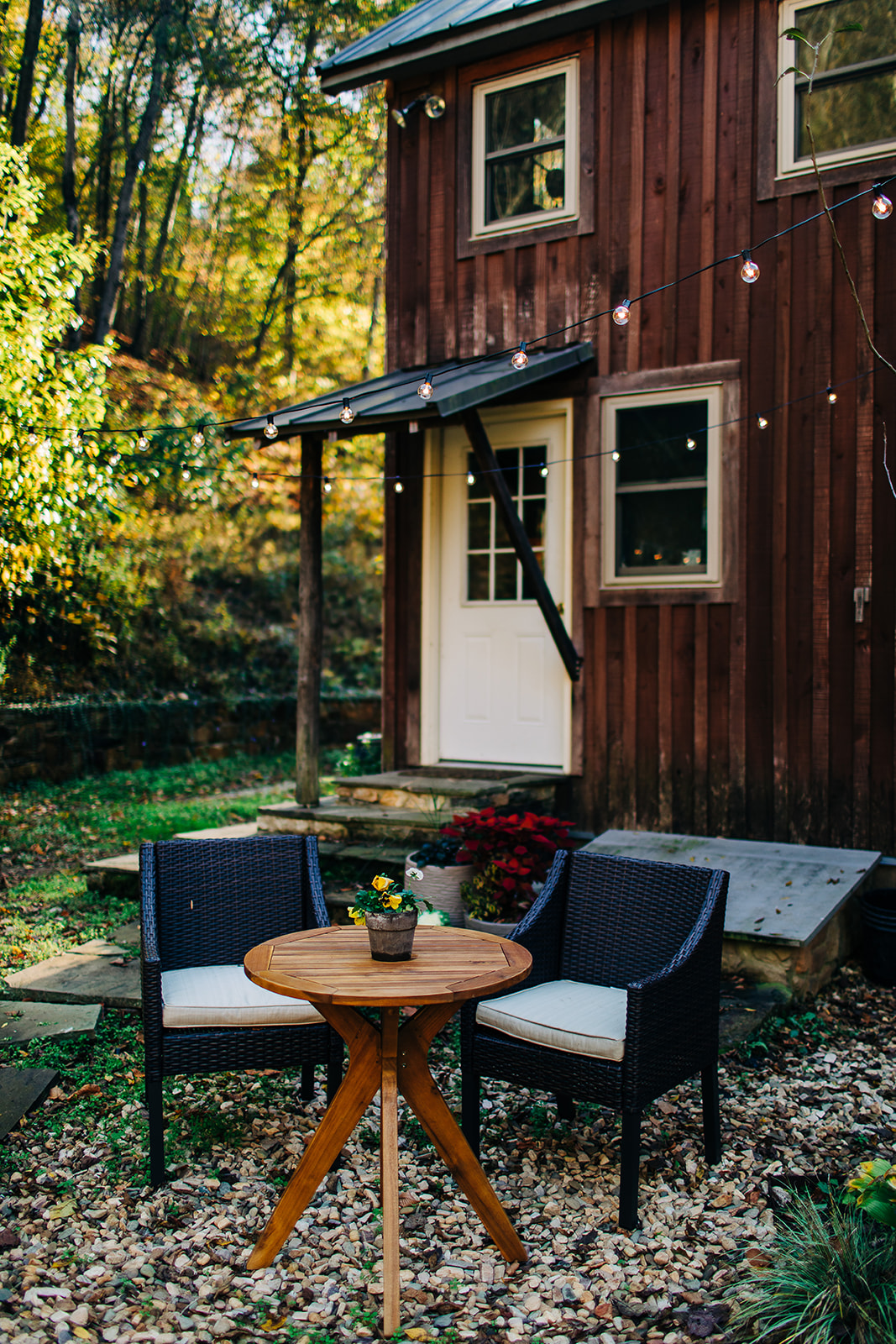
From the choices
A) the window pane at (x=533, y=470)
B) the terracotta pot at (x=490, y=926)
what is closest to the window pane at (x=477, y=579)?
the window pane at (x=533, y=470)

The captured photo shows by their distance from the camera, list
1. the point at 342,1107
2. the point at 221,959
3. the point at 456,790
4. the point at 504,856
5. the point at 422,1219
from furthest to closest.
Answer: the point at 456,790
the point at 504,856
the point at 221,959
the point at 422,1219
the point at 342,1107

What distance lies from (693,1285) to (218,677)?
29.7 feet

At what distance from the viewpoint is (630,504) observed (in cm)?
603

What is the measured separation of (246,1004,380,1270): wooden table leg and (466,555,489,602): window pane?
4204mm

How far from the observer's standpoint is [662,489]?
19.4 feet

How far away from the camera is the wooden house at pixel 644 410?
5.33 metres

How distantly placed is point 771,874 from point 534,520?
2632 mm

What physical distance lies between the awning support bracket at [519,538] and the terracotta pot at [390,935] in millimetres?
3388

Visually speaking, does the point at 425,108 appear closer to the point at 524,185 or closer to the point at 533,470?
the point at 524,185

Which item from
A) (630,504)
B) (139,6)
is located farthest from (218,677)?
(139,6)

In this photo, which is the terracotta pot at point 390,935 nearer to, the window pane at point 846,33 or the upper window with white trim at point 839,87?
the upper window with white trim at point 839,87

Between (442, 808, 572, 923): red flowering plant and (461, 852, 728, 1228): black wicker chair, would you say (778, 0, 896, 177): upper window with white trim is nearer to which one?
(442, 808, 572, 923): red flowering plant

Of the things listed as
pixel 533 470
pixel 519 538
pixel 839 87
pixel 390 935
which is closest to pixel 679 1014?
pixel 390 935

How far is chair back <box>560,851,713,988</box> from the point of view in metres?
3.24
